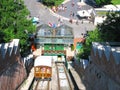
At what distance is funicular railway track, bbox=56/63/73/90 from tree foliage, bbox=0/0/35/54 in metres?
5.86

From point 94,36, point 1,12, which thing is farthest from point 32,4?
point 1,12

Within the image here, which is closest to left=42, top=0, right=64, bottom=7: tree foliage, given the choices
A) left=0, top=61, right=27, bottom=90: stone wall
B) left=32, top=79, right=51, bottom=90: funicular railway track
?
left=32, top=79, right=51, bottom=90: funicular railway track

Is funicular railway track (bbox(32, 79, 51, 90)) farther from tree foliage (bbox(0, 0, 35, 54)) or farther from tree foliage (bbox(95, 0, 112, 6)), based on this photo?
tree foliage (bbox(95, 0, 112, 6))

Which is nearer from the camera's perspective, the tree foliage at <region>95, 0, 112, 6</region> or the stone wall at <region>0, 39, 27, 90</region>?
the stone wall at <region>0, 39, 27, 90</region>

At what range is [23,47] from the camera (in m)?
54.7

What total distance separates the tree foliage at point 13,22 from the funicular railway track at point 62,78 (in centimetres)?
586

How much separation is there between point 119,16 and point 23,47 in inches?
566

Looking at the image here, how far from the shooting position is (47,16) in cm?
9188

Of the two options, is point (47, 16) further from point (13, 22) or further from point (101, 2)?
point (13, 22)

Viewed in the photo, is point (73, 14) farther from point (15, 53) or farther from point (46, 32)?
point (15, 53)

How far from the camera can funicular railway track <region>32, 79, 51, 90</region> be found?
161ft

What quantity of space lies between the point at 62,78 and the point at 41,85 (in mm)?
6044

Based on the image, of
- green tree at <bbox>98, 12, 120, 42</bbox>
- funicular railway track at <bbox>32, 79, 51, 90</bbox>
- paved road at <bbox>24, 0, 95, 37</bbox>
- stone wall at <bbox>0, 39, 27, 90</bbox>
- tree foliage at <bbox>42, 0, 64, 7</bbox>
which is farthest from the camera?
tree foliage at <bbox>42, 0, 64, 7</bbox>

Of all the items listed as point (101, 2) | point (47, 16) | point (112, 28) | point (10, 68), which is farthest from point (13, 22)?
point (101, 2)
